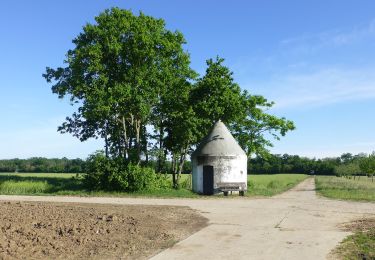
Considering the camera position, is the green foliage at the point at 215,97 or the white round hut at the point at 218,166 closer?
the white round hut at the point at 218,166

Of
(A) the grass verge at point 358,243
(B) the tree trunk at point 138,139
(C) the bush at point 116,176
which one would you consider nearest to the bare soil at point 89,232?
(A) the grass verge at point 358,243

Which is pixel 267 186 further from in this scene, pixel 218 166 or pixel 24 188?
pixel 24 188

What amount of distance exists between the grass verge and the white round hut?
15.2 meters

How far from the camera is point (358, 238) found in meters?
12.5

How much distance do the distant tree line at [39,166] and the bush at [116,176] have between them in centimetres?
6195

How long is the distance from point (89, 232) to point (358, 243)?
300 inches

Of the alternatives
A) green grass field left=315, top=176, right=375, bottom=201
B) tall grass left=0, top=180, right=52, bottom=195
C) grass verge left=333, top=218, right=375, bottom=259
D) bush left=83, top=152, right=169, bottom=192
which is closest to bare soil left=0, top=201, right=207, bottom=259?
grass verge left=333, top=218, right=375, bottom=259

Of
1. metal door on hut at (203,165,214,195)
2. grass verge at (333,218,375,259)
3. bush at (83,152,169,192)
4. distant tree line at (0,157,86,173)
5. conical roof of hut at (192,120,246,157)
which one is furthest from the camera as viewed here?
distant tree line at (0,157,86,173)

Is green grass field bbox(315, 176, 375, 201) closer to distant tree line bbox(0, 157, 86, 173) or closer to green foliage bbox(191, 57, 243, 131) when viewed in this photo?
green foliage bbox(191, 57, 243, 131)

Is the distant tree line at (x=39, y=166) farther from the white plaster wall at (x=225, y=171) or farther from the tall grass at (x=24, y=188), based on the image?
the white plaster wall at (x=225, y=171)

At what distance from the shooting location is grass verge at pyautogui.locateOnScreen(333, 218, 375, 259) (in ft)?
33.4

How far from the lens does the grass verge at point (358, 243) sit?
1017 centimetres

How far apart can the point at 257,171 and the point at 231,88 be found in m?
88.7

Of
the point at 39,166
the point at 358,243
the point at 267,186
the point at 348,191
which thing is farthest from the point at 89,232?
the point at 39,166
